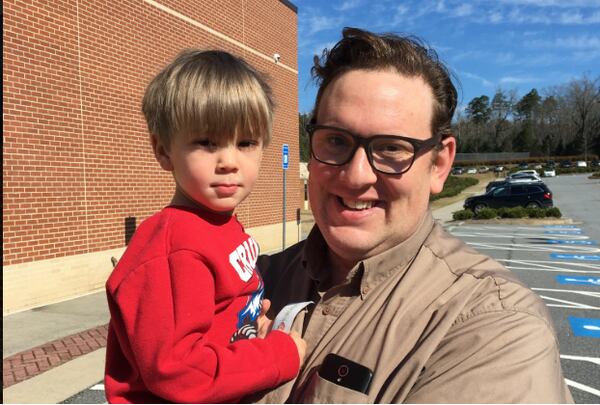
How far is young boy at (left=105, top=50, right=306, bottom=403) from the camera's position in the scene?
4.92 ft

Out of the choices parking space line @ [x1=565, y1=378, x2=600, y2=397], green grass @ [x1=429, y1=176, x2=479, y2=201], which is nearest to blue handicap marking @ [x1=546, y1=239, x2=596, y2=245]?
parking space line @ [x1=565, y1=378, x2=600, y2=397]

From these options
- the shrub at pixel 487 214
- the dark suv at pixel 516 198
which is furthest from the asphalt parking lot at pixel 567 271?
the dark suv at pixel 516 198

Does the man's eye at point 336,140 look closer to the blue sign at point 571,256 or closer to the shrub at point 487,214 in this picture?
the blue sign at point 571,256

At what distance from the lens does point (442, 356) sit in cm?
137

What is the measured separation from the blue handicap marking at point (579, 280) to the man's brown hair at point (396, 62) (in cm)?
957

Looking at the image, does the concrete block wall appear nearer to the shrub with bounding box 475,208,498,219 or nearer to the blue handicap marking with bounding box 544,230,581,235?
the blue handicap marking with bounding box 544,230,581,235

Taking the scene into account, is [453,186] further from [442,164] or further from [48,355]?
[442,164]

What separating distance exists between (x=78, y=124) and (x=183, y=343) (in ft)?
26.7

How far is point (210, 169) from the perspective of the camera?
1757 mm

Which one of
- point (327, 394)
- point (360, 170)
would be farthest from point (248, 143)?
point (327, 394)

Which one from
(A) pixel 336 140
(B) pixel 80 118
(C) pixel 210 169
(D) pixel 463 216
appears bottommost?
(D) pixel 463 216

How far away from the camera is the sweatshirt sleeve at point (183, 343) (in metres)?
1.48

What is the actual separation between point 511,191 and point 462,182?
1045 inches

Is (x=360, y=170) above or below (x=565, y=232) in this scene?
above
